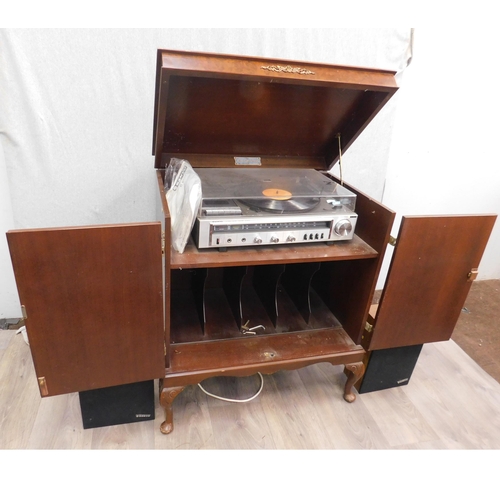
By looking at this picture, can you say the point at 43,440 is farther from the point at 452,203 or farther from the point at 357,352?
the point at 452,203

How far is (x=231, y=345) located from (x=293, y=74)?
0.85 meters

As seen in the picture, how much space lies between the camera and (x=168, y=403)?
3.88 feet

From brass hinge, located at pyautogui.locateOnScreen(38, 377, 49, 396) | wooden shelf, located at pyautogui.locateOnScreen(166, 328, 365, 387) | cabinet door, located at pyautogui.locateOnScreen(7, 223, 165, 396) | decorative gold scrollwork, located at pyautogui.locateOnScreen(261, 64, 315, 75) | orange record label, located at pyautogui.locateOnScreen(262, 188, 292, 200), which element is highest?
decorative gold scrollwork, located at pyautogui.locateOnScreen(261, 64, 315, 75)

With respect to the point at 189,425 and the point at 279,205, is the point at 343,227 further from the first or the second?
the point at 189,425

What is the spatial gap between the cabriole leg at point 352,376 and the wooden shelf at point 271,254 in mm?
416

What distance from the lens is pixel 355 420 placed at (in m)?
1.35

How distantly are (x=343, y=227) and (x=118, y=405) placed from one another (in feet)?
3.03

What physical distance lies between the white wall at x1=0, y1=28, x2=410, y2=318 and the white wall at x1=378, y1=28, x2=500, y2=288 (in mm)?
204

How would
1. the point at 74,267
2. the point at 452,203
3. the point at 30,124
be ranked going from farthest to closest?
the point at 452,203 < the point at 30,124 < the point at 74,267

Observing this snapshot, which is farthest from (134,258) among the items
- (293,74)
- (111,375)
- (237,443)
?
(237,443)

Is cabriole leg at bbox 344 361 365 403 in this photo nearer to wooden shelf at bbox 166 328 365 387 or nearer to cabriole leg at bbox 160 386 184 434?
wooden shelf at bbox 166 328 365 387

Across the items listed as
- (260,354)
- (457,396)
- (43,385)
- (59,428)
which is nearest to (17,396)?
(59,428)

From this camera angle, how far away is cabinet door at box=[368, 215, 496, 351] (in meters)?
1.10

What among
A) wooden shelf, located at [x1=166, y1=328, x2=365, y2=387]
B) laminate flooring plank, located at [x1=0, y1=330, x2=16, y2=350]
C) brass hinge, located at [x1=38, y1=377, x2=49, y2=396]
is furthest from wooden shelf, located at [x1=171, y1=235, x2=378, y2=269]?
laminate flooring plank, located at [x1=0, y1=330, x2=16, y2=350]
